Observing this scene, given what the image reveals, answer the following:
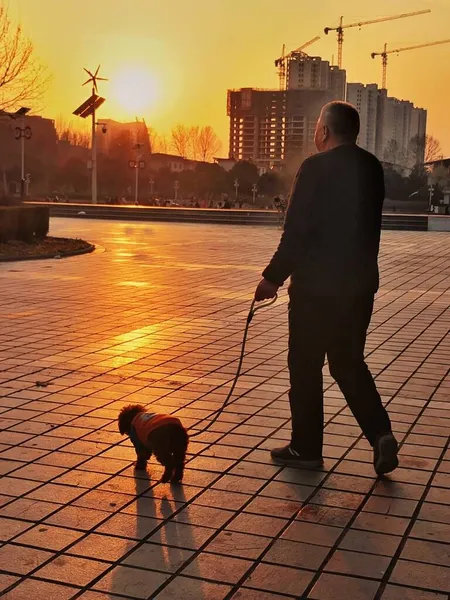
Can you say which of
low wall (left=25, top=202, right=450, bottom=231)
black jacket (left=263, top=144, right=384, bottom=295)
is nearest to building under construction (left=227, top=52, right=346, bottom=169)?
low wall (left=25, top=202, right=450, bottom=231)

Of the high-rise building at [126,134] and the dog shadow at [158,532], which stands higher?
the high-rise building at [126,134]

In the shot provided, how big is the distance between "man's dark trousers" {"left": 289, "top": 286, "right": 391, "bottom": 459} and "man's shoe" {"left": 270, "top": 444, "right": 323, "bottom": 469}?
0.09m

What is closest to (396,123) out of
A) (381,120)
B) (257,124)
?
(381,120)

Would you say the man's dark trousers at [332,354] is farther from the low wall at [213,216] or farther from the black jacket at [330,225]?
the low wall at [213,216]

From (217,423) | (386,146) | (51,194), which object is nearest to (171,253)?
(217,423)

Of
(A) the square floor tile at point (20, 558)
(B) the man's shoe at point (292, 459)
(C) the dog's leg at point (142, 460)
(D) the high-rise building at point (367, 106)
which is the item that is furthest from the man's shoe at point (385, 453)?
(D) the high-rise building at point (367, 106)

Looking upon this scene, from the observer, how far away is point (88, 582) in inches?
120

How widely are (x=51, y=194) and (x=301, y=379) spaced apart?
87652mm

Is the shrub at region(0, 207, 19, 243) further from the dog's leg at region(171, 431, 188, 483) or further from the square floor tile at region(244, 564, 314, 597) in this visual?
the square floor tile at region(244, 564, 314, 597)

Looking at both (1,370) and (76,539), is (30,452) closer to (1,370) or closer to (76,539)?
(76,539)

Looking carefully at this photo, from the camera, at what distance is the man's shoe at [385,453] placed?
13.5 ft

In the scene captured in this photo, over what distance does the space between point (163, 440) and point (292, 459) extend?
2.74 feet

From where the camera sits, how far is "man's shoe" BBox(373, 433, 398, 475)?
411 centimetres

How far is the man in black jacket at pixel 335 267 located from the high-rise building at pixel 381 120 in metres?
146
